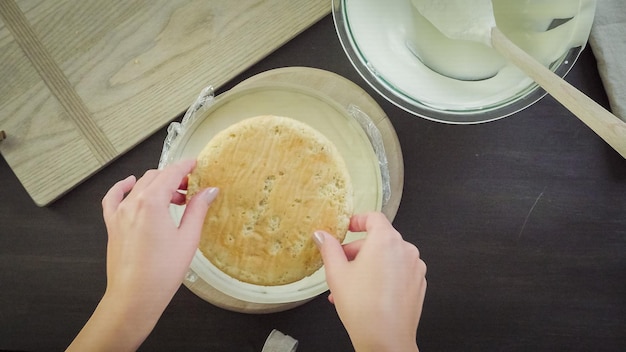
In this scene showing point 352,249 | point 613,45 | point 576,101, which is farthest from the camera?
point 613,45

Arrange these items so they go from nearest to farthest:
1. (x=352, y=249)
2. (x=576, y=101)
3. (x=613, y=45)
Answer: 1. (x=576, y=101)
2. (x=352, y=249)
3. (x=613, y=45)

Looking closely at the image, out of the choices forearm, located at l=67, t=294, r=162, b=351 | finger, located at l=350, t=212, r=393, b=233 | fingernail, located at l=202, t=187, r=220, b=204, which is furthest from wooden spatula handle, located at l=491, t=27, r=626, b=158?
forearm, located at l=67, t=294, r=162, b=351

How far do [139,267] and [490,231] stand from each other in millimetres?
493

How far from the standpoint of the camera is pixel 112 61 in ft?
2.35

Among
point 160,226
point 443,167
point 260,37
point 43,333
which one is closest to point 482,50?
point 443,167

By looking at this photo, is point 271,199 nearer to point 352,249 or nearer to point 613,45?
point 352,249

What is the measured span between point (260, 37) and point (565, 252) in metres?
0.54

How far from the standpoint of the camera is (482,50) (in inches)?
23.9

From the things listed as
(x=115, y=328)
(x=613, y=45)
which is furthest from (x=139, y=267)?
(x=613, y=45)

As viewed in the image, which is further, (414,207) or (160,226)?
(414,207)

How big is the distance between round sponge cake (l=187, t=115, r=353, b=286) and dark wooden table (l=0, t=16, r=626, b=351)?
0.16 metres

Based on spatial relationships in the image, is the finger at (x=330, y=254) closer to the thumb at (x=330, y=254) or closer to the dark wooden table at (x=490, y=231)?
the thumb at (x=330, y=254)

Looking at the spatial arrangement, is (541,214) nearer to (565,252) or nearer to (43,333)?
(565,252)

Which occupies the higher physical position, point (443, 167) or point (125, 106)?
point (125, 106)
